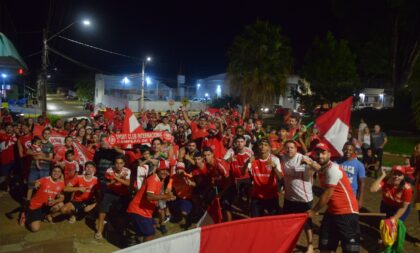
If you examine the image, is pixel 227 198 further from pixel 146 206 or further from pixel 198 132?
pixel 198 132

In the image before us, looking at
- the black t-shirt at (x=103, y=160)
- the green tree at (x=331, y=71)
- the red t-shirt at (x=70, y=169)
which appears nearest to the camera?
the red t-shirt at (x=70, y=169)

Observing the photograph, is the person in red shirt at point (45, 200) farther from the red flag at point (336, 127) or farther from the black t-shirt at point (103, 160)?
the red flag at point (336, 127)

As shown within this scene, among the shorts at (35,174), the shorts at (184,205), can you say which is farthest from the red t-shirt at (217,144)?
the shorts at (35,174)

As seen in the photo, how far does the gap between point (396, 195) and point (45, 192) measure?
621cm

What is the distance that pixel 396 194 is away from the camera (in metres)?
6.16

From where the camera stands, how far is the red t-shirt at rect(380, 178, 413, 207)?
19.5ft

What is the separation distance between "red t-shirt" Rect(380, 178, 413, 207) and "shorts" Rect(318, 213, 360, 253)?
150 centimetres

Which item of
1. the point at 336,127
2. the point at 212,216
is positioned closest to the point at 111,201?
the point at 212,216

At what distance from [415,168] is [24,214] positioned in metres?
7.69

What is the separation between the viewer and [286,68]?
35.4m

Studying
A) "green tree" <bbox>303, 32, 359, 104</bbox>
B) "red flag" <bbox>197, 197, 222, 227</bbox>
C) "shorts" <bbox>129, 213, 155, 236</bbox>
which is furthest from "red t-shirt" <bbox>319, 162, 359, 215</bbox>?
"green tree" <bbox>303, 32, 359, 104</bbox>

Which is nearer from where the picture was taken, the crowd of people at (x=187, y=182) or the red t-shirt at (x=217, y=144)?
the crowd of people at (x=187, y=182)

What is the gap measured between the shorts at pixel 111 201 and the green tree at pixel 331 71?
31.6 meters

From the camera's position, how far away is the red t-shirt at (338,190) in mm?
4797
